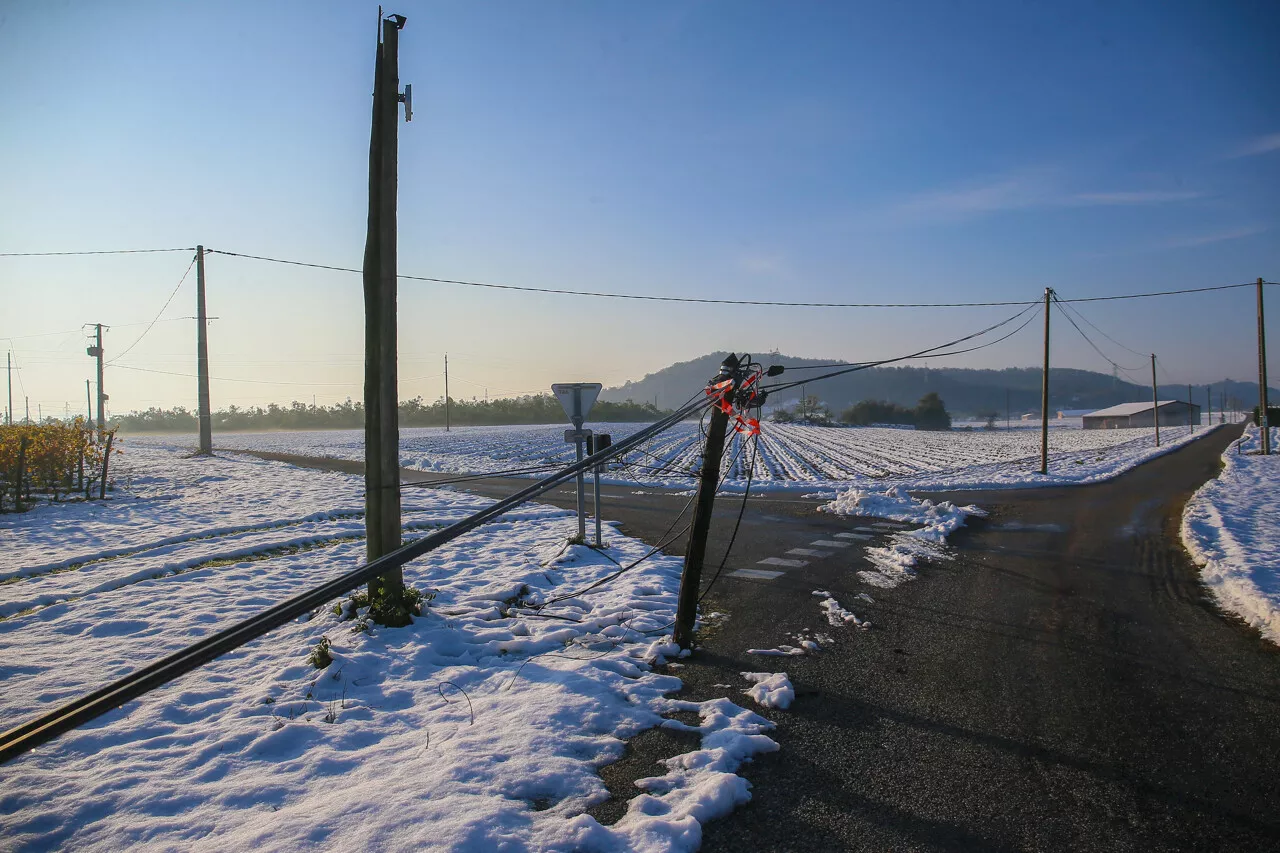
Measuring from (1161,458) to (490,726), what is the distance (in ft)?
128

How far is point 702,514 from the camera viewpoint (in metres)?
5.91

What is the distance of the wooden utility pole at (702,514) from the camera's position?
5.86m

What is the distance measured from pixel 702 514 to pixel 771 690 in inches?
61.8

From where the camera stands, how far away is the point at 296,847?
308 cm

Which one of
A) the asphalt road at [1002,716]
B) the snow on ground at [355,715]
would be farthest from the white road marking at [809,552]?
the snow on ground at [355,715]

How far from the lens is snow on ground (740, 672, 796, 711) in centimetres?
A: 475

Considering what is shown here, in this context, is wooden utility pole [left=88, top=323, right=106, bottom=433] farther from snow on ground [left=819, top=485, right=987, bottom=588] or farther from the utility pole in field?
snow on ground [left=819, top=485, right=987, bottom=588]

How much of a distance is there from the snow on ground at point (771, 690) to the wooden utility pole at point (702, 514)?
89 cm

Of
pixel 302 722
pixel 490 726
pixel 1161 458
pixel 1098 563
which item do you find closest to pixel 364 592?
pixel 302 722

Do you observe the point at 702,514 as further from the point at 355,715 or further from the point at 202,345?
the point at 202,345

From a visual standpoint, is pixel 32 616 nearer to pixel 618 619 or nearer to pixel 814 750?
pixel 618 619

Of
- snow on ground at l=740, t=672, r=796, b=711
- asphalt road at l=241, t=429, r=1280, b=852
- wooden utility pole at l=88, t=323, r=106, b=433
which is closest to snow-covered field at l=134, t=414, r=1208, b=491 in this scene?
asphalt road at l=241, t=429, r=1280, b=852

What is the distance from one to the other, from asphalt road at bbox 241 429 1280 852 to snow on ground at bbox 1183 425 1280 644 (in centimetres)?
28

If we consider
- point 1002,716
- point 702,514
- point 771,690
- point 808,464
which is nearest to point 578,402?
point 702,514
